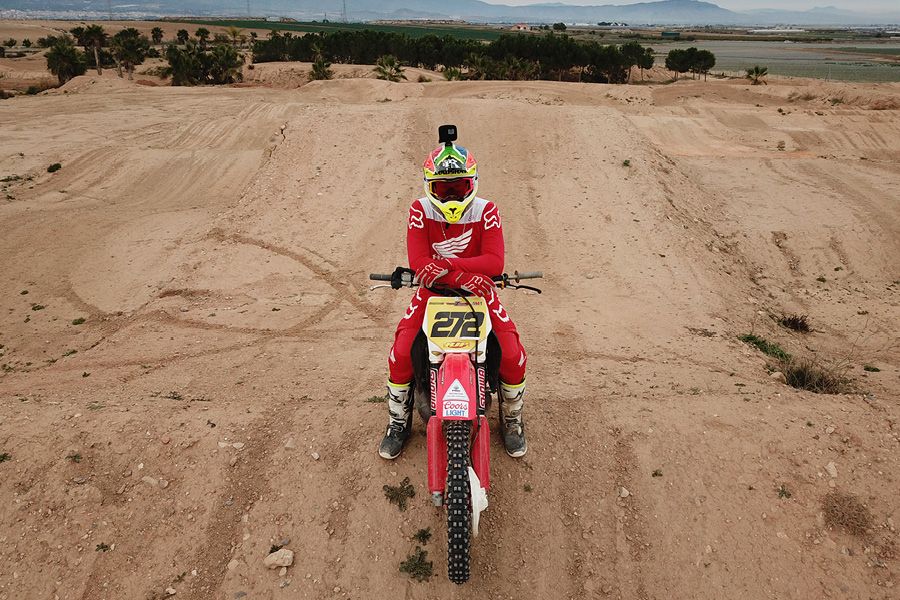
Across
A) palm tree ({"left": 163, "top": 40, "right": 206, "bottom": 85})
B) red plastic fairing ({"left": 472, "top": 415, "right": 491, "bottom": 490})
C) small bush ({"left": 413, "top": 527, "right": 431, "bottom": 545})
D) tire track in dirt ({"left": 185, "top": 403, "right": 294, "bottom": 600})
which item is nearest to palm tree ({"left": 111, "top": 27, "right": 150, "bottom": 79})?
palm tree ({"left": 163, "top": 40, "right": 206, "bottom": 85})

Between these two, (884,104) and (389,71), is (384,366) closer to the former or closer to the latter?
(389,71)

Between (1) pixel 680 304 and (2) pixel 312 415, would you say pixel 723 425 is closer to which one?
(2) pixel 312 415

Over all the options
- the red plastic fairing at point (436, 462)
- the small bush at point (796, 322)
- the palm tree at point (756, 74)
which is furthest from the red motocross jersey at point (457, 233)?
the palm tree at point (756, 74)

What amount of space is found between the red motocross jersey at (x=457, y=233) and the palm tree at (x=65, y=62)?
58610mm

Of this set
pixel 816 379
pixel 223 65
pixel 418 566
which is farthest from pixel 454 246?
pixel 223 65

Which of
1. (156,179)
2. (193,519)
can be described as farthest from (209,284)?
(156,179)

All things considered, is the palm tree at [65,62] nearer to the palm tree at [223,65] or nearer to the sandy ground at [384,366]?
the palm tree at [223,65]

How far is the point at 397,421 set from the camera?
543cm

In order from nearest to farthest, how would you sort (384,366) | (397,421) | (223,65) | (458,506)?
(458,506) < (397,421) < (384,366) < (223,65)

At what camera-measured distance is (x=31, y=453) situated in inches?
206

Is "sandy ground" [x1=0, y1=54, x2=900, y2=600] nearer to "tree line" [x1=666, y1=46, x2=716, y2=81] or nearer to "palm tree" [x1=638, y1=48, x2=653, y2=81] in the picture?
"palm tree" [x1=638, y1=48, x2=653, y2=81]

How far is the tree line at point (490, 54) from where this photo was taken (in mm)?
51406

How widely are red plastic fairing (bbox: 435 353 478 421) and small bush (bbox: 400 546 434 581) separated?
1.35 metres

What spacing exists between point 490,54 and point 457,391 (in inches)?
2266
